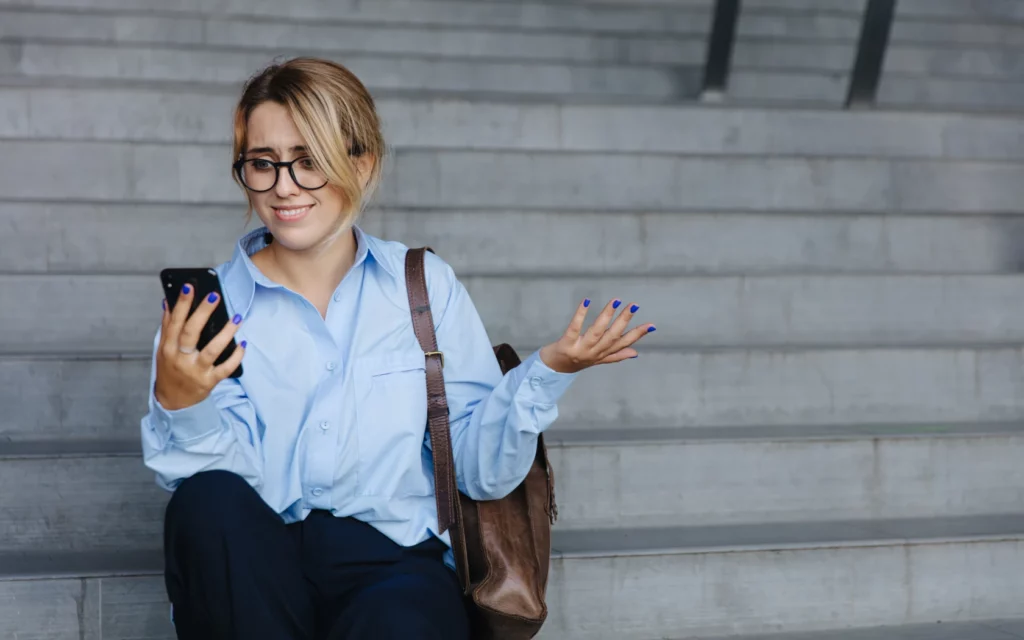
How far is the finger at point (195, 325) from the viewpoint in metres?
1.64

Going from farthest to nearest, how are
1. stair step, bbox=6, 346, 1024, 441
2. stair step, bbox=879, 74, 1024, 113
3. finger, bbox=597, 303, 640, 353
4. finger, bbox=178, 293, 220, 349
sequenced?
1. stair step, bbox=879, 74, 1024, 113
2. stair step, bbox=6, 346, 1024, 441
3. finger, bbox=597, 303, 640, 353
4. finger, bbox=178, 293, 220, 349

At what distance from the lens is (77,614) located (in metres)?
2.45

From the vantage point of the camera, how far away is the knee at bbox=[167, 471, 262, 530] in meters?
1.73

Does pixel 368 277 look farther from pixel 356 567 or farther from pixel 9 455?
pixel 9 455

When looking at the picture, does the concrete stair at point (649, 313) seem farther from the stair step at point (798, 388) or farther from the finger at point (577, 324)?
the finger at point (577, 324)

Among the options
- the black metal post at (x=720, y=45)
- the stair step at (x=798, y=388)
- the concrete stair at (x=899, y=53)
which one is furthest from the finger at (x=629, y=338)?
the concrete stair at (x=899, y=53)

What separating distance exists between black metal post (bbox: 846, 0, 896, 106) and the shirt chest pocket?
3177 millimetres

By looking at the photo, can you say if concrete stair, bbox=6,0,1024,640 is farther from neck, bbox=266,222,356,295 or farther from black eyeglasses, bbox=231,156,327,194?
black eyeglasses, bbox=231,156,327,194

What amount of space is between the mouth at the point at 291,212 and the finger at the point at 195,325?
0.36 m

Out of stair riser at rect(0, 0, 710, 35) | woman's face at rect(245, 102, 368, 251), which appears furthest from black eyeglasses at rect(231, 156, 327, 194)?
stair riser at rect(0, 0, 710, 35)

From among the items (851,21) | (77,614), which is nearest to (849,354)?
(77,614)

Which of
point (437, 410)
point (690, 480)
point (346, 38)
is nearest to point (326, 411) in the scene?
point (437, 410)

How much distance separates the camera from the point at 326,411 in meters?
1.99

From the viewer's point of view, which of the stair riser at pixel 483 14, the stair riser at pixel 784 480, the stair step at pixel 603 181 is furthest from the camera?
the stair riser at pixel 483 14
